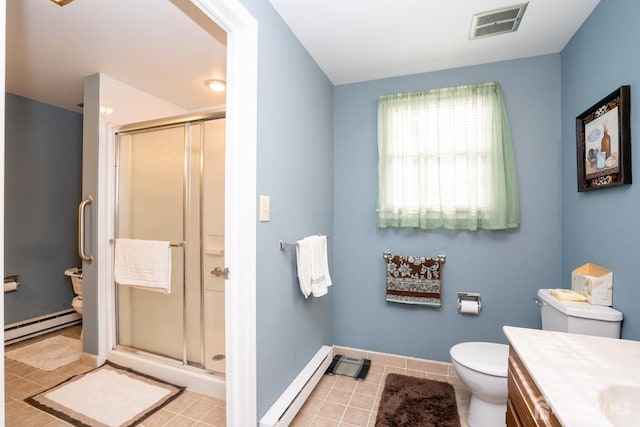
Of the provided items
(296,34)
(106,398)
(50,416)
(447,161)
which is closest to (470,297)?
(447,161)

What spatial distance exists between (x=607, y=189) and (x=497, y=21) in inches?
41.9

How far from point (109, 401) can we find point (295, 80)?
2.29m

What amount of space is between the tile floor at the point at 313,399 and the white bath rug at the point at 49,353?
0.06 meters

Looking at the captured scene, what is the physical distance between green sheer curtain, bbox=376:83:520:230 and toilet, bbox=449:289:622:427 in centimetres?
65

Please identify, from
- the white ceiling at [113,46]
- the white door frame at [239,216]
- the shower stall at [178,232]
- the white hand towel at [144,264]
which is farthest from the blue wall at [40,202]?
the white door frame at [239,216]

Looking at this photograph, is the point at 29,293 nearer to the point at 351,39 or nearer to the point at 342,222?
the point at 342,222

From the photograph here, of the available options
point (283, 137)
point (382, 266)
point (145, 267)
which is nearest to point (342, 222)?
point (382, 266)

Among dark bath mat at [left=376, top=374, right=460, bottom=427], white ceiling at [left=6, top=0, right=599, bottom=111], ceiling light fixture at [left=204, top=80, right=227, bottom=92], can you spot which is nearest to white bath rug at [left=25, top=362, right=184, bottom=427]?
dark bath mat at [left=376, top=374, right=460, bottom=427]

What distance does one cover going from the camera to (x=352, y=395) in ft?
6.51

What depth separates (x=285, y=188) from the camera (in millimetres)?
1771

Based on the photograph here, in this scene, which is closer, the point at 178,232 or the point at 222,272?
the point at 222,272

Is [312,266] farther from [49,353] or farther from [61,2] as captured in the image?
[49,353]

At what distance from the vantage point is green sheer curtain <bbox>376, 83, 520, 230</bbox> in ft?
6.79

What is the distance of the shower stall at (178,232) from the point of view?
2.19 metres
